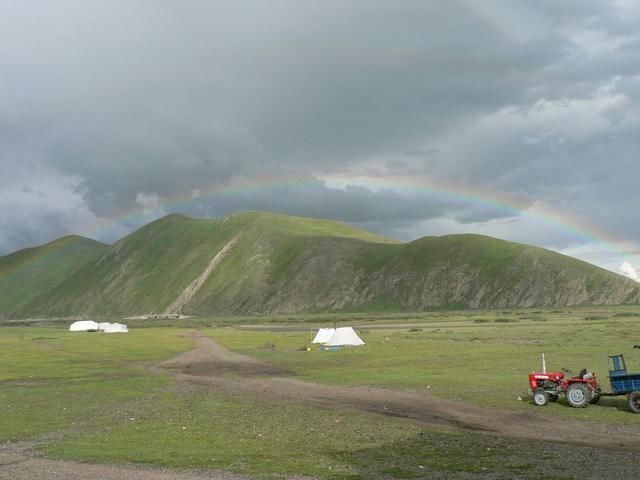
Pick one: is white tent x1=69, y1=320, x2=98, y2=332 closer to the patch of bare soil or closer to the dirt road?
the patch of bare soil

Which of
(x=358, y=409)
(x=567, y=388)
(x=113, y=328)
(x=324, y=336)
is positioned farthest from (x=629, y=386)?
(x=113, y=328)

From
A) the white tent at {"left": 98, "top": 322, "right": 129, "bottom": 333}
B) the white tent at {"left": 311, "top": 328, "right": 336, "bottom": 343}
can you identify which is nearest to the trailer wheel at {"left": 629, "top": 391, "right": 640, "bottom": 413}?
the white tent at {"left": 311, "top": 328, "right": 336, "bottom": 343}

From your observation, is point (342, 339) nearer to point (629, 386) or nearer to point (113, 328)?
point (629, 386)

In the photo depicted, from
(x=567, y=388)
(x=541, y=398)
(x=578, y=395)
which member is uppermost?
(x=567, y=388)

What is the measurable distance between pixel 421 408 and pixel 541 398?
5.81 m

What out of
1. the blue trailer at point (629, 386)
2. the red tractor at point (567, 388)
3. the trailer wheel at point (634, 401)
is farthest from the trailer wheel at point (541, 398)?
the trailer wheel at point (634, 401)

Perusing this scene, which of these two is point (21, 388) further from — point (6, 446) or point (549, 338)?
point (549, 338)

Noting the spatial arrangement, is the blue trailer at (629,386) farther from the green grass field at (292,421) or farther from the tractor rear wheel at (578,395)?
the tractor rear wheel at (578,395)

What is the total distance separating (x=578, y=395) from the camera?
29.0m

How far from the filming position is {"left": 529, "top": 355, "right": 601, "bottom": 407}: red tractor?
28.9m

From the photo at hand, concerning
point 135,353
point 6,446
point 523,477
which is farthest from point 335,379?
point 135,353

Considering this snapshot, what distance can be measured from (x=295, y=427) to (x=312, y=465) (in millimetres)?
7129

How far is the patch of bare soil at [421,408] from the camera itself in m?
23.3

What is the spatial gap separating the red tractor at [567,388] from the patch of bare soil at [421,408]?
1781 millimetres
